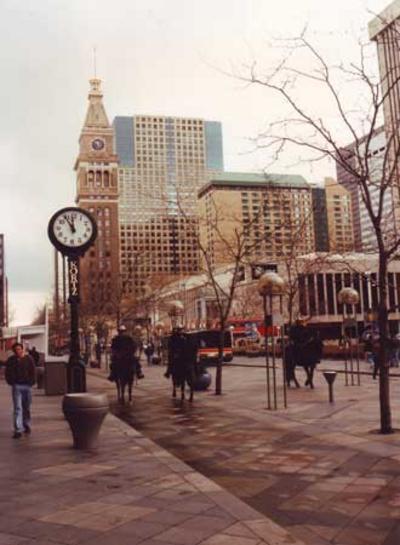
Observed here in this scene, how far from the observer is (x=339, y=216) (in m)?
35.1

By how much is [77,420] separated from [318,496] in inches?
169

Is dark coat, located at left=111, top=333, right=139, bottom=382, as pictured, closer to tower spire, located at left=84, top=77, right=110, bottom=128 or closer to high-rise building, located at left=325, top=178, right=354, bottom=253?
high-rise building, located at left=325, top=178, right=354, bottom=253

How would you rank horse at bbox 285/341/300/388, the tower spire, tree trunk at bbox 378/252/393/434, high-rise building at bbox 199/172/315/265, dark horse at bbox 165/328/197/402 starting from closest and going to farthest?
tree trunk at bbox 378/252/393/434
dark horse at bbox 165/328/197/402
horse at bbox 285/341/300/388
high-rise building at bbox 199/172/315/265
the tower spire

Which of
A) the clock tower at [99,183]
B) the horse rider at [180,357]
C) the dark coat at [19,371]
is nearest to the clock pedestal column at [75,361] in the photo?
the dark coat at [19,371]

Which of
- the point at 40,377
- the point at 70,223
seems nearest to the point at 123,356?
the point at 70,223

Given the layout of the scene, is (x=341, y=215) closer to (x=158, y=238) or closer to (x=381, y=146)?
(x=381, y=146)

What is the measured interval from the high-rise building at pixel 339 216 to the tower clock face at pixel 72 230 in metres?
13.1

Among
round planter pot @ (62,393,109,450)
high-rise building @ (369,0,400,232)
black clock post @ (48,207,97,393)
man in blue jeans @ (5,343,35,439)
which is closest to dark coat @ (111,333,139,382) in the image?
black clock post @ (48,207,97,393)

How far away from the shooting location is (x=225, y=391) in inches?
792

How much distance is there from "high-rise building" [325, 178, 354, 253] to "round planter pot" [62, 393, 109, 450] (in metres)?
17.2

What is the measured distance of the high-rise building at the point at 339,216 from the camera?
30047 mm

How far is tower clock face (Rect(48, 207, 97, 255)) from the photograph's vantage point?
14508 millimetres

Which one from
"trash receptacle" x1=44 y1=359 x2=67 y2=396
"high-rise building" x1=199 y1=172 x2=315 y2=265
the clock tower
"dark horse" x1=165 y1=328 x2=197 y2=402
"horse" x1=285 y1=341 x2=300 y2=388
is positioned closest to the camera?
"dark horse" x1=165 y1=328 x2=197 y2=402

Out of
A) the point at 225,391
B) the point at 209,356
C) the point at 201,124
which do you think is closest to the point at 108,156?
the point at 201,124
